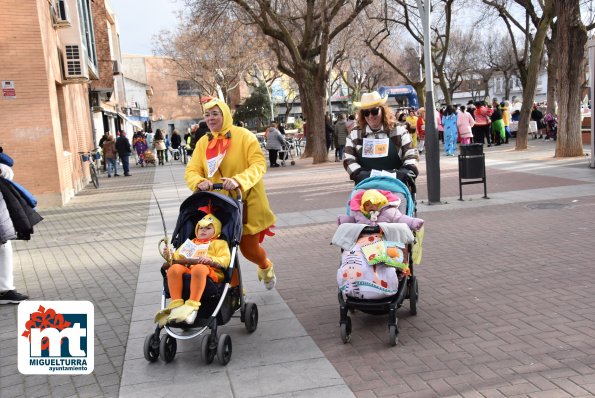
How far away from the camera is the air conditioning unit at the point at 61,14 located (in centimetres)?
1759

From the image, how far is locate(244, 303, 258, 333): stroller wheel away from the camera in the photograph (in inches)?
203

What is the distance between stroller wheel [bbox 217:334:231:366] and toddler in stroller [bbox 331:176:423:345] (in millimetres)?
906

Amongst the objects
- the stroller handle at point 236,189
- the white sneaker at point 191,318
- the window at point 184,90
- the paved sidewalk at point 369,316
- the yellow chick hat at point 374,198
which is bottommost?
the paved sidewalk at point 369,316

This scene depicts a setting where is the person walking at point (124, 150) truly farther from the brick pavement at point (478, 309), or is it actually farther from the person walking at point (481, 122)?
the brick pavement at point (478, 309)

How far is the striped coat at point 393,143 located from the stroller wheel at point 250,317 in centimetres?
154

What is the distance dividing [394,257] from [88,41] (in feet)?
66.3

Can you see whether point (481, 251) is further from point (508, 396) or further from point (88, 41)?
point (88, 41)

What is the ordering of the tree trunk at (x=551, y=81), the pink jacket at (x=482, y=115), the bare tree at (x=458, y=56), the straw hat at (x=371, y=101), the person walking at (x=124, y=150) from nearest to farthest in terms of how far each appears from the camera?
the straw hat at (x=371, y=101), the person walking at (x=124, y=150), the pink jacket at (x=482, y=115), the tree trunk at (x=551, y=81), the bare tree at (x=458, y=56)

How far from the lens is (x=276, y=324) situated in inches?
214

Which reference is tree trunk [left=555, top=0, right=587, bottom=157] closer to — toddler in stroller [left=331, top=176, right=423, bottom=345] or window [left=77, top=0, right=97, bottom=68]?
toddler in stroller [left=331, top=176, right=423, bottom=345]

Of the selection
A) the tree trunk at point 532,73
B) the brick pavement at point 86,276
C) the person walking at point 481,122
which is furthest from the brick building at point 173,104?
the brick pavement at point 86,276

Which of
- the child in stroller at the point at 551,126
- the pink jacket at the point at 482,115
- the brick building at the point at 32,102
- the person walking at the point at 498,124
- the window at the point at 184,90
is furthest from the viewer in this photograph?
the window at the point at 184,90

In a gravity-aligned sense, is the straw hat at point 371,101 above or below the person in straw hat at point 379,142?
above

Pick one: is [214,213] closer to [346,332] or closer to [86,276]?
[346,332]
